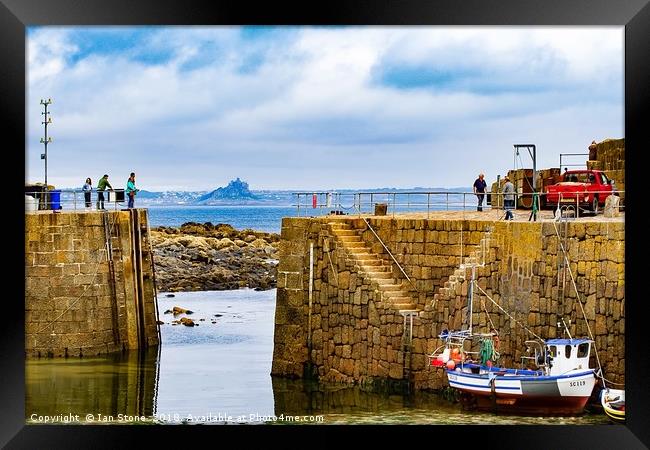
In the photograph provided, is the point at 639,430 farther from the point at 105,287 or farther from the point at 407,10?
the point at 105,287

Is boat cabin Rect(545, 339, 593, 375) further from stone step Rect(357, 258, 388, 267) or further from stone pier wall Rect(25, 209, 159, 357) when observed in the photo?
stone pier wall Rect(25, 209, 159, 357)

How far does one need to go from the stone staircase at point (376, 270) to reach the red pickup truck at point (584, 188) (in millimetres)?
2840

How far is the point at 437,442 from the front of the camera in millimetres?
18844

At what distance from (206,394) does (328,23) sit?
469 inches

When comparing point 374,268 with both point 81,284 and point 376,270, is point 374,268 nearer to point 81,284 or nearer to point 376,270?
point 376,270

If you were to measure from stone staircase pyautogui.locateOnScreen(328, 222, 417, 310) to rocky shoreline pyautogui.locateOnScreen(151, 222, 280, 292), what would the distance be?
2212 cm

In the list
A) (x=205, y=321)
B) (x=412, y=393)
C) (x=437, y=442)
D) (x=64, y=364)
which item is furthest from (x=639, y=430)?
(x=205, y=321)

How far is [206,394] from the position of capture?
2927 centimetres

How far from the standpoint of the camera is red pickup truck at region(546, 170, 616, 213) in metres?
26.6

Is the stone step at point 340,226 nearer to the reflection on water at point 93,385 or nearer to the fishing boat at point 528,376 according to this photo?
the fishing boat at point 528,376

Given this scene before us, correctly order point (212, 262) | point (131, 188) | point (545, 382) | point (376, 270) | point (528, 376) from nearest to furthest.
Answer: point (545, 382) → point (528, 376) → point (376, 270) → point (131, 188) → point (212, 262)

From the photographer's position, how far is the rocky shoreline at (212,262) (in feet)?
163

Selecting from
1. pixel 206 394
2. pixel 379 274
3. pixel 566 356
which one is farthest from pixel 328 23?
pixel 206 394

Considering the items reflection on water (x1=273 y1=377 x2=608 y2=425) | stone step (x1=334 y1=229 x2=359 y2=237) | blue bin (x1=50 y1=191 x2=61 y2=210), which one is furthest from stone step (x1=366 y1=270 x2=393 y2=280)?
A: blue bin (x1=50 y1=191 x2=61 y2=210)
